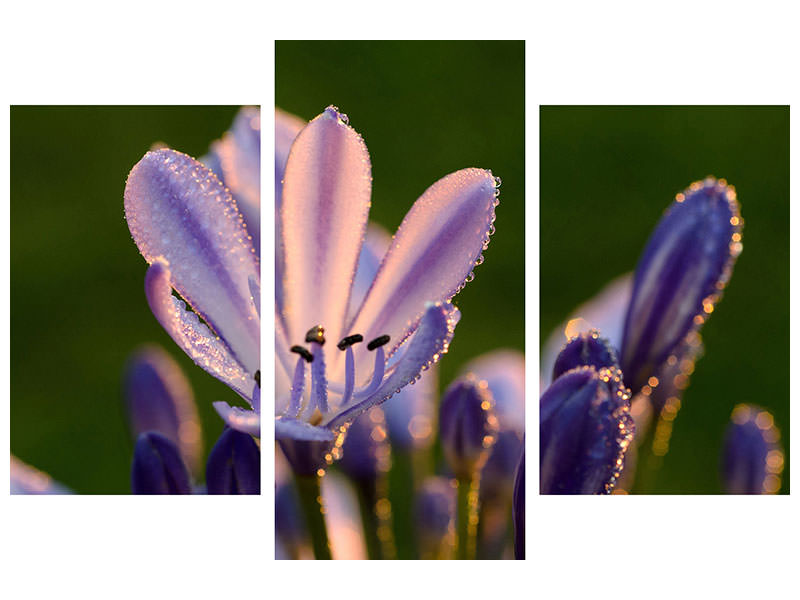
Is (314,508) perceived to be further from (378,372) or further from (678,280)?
(678,280)

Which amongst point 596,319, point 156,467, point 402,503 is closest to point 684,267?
point 596,319

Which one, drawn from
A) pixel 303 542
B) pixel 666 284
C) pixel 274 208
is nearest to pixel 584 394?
pixel 666 284

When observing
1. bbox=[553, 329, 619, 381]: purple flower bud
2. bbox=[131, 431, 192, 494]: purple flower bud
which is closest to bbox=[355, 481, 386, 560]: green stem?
bbox=[131, 431, 192, 494]: purple flower bud

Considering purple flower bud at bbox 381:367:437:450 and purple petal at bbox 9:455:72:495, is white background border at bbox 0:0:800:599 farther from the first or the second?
purple flower bud at bbox 381:367:437:450

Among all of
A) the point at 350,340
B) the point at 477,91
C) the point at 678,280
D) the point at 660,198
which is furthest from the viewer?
the point at 660,198

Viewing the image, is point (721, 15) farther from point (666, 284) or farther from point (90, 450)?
point (90, 450)
